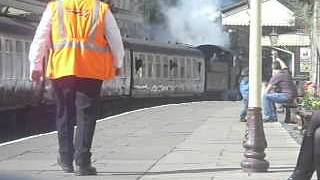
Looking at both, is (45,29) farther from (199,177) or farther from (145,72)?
(145,72)

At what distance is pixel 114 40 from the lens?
357 inches

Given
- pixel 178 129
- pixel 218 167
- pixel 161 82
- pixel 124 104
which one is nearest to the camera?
pixel 218 167

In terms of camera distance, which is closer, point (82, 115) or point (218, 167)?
point (82, 115)

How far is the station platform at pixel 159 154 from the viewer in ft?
30.3

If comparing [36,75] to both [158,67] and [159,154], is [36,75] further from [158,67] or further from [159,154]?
[158,67]

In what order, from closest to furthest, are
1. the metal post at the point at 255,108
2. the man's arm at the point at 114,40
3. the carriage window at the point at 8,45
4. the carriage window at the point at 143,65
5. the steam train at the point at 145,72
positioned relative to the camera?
the man's arm at the point at 114,40, the metal post at the point at 255,108, the carriage window at the point at 8,45, the steam train at the point at 145,72, the carriage window at the point at 143,65

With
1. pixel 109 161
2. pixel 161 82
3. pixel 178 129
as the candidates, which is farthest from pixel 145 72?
pixel 109 161

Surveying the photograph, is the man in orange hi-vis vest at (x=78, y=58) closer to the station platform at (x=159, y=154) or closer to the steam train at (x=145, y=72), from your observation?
the station platform at (x=159, y=154)

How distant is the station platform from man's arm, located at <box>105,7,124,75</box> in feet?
4.14

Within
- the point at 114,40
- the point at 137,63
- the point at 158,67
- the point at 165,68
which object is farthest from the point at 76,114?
the point at 165,68

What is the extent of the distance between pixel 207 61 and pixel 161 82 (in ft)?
33.9

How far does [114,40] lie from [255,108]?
1772mm

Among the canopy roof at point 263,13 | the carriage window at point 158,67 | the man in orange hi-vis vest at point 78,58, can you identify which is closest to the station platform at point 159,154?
the man in orange hi-vis vest at point 78,58

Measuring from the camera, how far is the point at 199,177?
9.09 metres
